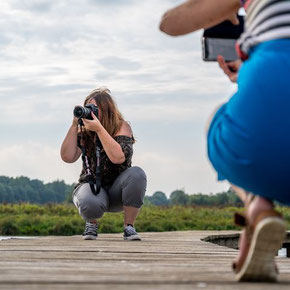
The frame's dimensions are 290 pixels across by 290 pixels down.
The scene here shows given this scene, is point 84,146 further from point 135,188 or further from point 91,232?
point 91,232

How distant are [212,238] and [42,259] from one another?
160 inches

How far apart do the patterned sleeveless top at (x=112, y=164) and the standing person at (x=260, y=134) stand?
107 inches

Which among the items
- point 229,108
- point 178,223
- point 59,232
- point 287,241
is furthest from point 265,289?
point 59,232

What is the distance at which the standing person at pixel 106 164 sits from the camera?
446 cm

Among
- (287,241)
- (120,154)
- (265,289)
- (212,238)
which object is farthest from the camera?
(287,241)

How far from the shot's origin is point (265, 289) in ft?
5.56

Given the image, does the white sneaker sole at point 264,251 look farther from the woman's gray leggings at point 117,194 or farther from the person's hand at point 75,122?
the person's hand at point 75,122

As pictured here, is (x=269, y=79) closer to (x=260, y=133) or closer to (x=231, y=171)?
(x=260, y=133)

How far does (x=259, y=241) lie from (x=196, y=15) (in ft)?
2.18

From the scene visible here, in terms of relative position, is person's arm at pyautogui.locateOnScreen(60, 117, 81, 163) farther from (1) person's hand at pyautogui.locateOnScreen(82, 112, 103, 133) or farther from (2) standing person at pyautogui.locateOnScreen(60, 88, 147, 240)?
(1) person's hand at pyautogui.locateOnScreen(82, 112, 103, 133)

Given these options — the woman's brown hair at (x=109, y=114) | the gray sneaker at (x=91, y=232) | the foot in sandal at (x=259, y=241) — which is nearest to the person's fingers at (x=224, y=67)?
the foot in sandal at (x=259, y=241)

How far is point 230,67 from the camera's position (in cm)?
200

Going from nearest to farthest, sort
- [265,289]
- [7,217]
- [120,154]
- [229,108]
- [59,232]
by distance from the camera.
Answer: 1. [265,289]
2. [229,108]
3. [120,154]
4. [59,232]
5. [7,217]

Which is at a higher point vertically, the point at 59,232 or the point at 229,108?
the point at 229,108
